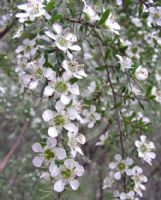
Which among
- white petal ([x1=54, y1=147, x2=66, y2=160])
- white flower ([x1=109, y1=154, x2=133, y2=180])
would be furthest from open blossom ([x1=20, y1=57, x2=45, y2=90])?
white flower ([x1=109, y1=154, x2=133, y2=180])

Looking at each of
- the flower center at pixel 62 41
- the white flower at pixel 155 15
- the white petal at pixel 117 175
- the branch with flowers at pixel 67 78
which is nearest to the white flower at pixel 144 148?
the branch with flowers at pixel 67 78

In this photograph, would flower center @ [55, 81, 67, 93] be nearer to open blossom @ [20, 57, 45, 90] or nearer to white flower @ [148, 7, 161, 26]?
open blossom @ [20, 57, 45, 90]

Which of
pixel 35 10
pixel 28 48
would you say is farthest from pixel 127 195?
pixel 35 10

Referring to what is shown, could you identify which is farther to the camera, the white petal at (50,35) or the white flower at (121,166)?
the white flower at (121,166)

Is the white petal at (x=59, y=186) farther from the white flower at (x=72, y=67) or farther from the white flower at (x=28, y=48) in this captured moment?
the white flower at (x=28, y=48)

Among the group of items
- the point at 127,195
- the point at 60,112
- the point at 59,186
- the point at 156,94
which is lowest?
the point at 127,195

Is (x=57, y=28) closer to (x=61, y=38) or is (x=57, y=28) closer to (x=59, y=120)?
(x=61, y=38)
